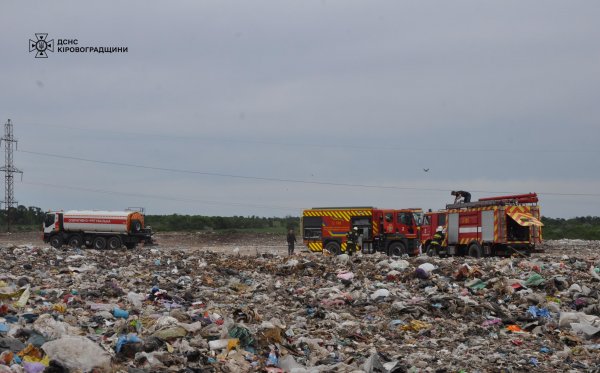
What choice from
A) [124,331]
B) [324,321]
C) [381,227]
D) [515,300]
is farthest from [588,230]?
[124,331]

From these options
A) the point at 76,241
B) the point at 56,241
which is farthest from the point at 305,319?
the point at 56,241

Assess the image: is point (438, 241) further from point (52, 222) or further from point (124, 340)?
point (52, 222)

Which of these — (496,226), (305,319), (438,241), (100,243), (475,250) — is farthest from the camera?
(100,243)

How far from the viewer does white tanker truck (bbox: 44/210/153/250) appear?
29.4 metres

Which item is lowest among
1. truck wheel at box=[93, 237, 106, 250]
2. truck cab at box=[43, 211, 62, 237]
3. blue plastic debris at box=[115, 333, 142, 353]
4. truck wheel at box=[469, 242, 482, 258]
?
truck wheel at box=[93, 237, 106, 250]

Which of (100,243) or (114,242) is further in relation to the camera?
(100,243)

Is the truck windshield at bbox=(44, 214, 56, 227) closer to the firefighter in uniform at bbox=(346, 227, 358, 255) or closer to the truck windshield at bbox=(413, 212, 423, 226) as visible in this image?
the firefighter in uniform at bbox=(346, 227, 358, 255)

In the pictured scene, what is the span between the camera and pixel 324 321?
8.92 m

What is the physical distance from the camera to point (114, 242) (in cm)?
2938

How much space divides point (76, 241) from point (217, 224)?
60.6ft

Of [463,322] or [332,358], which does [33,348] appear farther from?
[463,322]

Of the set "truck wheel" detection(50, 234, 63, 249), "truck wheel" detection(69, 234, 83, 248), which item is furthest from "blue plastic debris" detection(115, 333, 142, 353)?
"truck wheel" detection(50, 234, 63, 249)

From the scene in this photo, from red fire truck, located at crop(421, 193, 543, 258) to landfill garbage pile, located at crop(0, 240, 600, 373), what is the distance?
508 cm

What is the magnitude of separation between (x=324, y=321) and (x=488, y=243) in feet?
41.0
